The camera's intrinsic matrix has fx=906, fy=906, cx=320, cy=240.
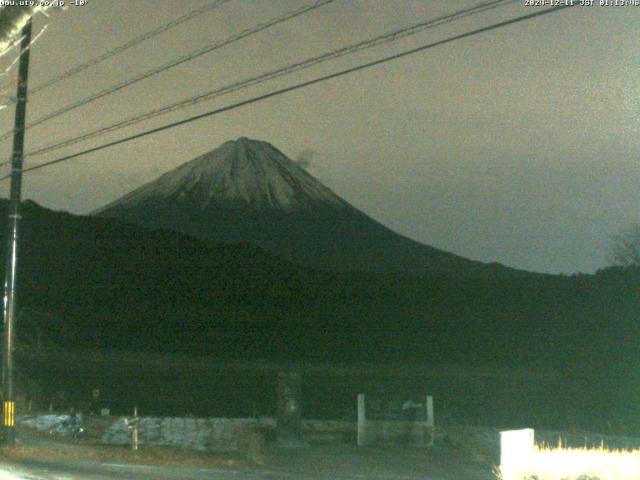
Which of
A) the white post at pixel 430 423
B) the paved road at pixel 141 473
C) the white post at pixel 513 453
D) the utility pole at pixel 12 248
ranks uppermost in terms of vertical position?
the utility pole at pixel 12 248

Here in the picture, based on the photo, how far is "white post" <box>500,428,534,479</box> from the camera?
41.4 ft

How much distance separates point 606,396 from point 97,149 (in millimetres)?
34619

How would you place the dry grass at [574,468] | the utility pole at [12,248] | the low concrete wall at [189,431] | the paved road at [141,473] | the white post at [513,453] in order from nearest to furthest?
1. the dry grass at [574,468]
2. the white post at [513,453]
3. the paved road at [141,473]
4. the utility pole at [12,248]
5. the low concrete wall at [189,431]

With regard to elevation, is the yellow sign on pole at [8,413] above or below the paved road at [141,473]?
above

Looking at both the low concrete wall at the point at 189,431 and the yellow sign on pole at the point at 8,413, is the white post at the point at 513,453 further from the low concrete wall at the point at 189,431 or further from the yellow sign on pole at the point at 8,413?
the low concrete wall at the point at 189,431

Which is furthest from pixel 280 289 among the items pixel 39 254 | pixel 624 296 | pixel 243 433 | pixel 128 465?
pixel 128 465

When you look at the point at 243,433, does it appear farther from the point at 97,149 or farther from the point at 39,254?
the point at 39,254

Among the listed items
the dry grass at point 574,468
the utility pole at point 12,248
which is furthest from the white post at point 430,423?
the utility pole at point 12,248

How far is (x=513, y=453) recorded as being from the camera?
507 inches

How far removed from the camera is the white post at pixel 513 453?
41.4ft

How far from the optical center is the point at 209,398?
163ft

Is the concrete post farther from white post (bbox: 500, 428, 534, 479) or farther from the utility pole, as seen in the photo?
white post (bbox: 500, 428, 534, 479)

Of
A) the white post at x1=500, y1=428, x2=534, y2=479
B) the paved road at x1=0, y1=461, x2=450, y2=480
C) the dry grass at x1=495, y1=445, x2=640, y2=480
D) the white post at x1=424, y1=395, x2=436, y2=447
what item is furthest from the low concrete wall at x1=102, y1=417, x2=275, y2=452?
the dry grass at x1=495, y1=445, x2=640, y2=480

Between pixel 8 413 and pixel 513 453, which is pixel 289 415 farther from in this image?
pixel 513 453
